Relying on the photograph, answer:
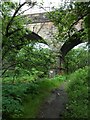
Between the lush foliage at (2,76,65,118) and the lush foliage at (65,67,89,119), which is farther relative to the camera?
the lush foliage at (65,67,89,119)

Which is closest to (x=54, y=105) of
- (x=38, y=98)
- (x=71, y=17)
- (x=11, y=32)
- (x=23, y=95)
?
(x=38, y=98)

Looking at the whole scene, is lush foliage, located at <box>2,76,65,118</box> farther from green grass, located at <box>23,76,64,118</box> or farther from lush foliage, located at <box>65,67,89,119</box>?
lush foliage, located at <box>65,67,89,119</box>

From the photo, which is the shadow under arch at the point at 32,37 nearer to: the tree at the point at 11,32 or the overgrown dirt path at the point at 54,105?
the tree at the point at 11,32

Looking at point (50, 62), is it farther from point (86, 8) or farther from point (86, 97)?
point (86, 8)

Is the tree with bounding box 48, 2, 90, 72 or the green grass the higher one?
the tree with bounding box 48, 2, 90, 72

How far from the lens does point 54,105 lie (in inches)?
115

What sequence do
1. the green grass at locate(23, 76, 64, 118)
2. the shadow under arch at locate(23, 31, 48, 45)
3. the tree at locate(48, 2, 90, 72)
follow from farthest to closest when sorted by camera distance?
the shadow under arch at locate(23, 31, 48, 45) < the green grass at locate(23, 76, 64, 118) < the tree at locate(48, 2, 90, 72)

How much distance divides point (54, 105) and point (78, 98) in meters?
0.28

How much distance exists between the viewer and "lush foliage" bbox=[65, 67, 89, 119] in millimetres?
2639

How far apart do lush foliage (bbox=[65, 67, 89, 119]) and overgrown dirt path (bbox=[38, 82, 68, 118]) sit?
73 mm

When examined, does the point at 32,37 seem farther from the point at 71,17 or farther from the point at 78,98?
the point at 71,17

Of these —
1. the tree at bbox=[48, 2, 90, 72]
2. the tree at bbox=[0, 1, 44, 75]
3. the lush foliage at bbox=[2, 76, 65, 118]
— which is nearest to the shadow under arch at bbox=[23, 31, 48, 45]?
the tree at bbox=[0, 1, 44, 75]

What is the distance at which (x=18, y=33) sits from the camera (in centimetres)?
279

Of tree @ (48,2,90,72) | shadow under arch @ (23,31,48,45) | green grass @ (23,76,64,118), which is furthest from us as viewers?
shadow under arch @ (23,31,48,45)
